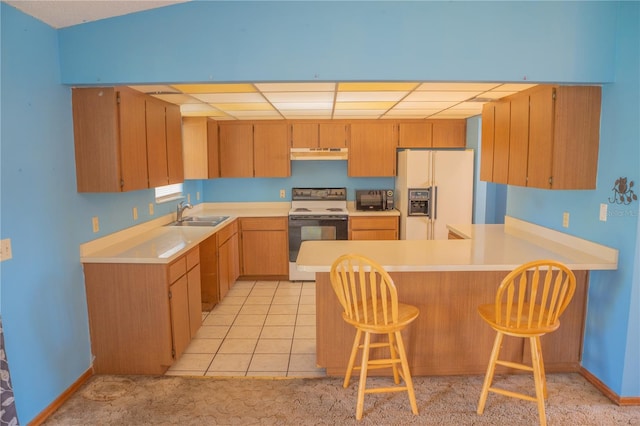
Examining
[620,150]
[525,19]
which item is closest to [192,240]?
[525,19]

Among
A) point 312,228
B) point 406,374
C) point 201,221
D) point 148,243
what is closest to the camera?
point 406,374

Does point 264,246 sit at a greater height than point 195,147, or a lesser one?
lesser

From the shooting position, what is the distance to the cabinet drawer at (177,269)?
3.00 metres

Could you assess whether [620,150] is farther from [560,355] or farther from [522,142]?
[560,355]

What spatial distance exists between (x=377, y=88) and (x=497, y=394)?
230 centimetres

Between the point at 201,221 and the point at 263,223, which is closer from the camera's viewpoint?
the point at 201,221

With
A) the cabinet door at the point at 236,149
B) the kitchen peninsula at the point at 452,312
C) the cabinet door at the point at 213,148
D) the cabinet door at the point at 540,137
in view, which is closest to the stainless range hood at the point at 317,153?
the cabinet door at the point at 236,149

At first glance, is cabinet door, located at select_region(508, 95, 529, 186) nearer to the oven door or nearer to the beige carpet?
the beige carpet

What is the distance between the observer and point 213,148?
550 centimetres

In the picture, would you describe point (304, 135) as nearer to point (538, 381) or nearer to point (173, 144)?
point (173, 144)

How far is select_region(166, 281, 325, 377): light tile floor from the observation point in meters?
3.11

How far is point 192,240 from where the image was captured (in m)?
3.54

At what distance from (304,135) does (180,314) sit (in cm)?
308

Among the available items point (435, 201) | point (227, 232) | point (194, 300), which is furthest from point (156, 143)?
point (435, 201)
